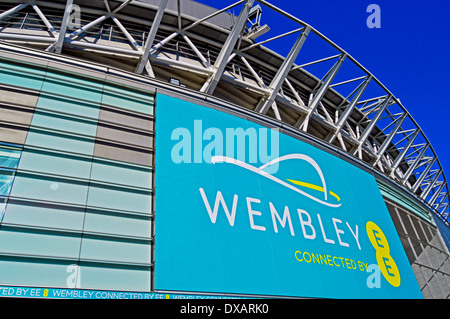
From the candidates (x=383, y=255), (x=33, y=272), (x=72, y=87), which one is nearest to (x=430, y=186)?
(x=383, y=255)

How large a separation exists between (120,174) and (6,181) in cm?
261

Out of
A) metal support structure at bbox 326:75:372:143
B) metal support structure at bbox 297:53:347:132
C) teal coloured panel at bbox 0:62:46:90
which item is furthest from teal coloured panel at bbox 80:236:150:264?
metal support structure at bbox 326:75:372:143

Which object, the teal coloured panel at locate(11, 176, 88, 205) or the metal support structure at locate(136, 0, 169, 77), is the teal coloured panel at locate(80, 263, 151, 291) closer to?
the teal coloured panel at locate(11, 176, 88, 205)

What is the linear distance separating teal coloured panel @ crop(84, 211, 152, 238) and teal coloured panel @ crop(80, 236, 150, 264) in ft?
0.82

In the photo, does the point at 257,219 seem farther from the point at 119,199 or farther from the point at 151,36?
the point at 151,36

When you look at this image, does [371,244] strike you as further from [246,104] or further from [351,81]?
[351,81]

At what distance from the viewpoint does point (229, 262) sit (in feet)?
28.0

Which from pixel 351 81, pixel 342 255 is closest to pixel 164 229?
pixel 342 255

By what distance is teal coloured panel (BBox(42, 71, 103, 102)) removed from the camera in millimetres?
10172

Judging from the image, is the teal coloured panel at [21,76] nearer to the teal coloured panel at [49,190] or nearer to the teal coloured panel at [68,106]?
the teal coloured panel at [68,106]

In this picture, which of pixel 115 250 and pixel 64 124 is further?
pixel 64 124

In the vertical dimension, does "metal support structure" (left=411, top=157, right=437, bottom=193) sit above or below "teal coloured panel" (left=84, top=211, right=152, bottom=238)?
above

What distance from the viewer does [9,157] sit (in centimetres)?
819
